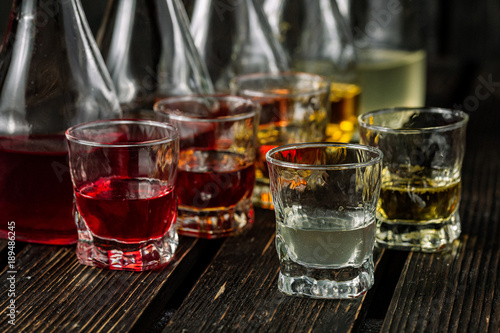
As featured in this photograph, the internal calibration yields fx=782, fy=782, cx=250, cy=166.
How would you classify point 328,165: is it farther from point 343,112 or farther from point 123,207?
point 343,112

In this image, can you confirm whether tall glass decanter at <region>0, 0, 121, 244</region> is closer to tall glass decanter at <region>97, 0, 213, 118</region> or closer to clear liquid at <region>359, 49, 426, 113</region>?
tall glass decanter at <region>97, 0, 213, 118</region>

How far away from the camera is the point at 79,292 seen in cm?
55

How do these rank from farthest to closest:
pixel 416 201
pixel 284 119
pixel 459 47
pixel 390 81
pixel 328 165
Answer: pixel 459 47
pixel 390 81
pixel 284 119
pixel 416 201
pixel 328 165

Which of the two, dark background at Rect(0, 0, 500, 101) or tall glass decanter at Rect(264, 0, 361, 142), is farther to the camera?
dark background at Rect(0, 0, 500, 101)

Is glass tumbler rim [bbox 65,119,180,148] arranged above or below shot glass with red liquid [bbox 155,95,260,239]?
above

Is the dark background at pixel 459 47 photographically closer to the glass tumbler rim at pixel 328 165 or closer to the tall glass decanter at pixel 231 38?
the tall glass decanter at pixel 231 38

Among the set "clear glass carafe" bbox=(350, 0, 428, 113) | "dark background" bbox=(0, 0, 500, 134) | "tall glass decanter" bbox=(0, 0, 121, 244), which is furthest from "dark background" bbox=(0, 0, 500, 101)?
"tall glass decanter" bbox=(0, 0, 121, 244)

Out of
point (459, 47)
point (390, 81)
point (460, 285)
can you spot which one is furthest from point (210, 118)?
point (459, 47)

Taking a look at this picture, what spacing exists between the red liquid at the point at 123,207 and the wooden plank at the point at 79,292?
3 cm

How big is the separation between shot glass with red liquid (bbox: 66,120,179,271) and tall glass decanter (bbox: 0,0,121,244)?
4 cm

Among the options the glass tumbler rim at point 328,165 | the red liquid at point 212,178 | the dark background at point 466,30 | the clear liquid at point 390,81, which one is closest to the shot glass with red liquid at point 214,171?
the red liquid at point 212,178

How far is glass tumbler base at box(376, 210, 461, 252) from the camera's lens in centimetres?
63

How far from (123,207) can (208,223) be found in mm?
108

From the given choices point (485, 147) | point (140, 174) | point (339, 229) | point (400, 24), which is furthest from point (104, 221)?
point (400, 24)
